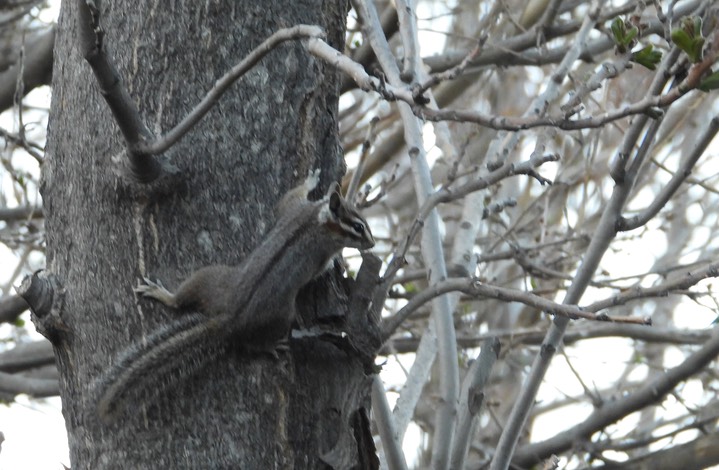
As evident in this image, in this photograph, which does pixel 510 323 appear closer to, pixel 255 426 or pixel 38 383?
pixel 38 383

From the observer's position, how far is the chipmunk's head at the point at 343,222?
2.25 meters

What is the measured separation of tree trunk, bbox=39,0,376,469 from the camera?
5.82 ft

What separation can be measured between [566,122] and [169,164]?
78 centimetres

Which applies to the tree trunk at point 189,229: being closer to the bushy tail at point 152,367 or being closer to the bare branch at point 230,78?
the bushy tail at point 152,367

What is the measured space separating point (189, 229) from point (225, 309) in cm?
17

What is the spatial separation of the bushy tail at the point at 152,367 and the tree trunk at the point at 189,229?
0.02 m

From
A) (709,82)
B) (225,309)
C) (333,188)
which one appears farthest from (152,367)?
(709,82)

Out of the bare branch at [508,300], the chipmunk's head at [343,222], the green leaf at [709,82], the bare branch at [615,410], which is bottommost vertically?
the bare branch at [508,300]

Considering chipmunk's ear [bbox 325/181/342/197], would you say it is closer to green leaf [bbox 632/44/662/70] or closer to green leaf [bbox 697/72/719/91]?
green leaf [bbox 632/44/662/70]

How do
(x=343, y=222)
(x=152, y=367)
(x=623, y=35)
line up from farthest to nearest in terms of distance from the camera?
(x=343, y=222)
(x=623, y=35)
(x=152, y=367)

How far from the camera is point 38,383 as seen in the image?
4.15m

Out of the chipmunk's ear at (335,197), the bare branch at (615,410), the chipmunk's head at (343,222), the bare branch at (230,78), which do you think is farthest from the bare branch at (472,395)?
the bare branch at (615,410)

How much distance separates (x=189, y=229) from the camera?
186 centimetres

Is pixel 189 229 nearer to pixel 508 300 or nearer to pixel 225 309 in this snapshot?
pixel 225 309
